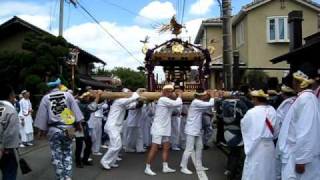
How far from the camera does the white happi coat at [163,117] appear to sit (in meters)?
11.8

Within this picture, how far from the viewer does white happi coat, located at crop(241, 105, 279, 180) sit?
6922 mm

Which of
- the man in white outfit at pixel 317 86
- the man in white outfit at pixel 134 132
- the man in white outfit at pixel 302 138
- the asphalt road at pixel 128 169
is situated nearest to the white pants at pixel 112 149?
the asphalt road at pixel 128 169

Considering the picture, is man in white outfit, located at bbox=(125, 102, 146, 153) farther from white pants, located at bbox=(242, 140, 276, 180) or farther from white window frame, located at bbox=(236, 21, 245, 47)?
white window frame, located at bbox=(236, 21, 245, 47)

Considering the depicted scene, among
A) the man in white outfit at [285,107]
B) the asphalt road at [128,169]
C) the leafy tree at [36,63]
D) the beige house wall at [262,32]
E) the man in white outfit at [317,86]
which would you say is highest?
the beige house wall at [262,32]

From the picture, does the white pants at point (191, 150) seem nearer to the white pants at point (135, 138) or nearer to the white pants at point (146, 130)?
the white pants at point (135, 138)

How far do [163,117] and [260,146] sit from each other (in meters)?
5.05

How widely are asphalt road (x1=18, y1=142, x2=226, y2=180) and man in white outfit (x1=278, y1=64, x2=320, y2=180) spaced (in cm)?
→ 495

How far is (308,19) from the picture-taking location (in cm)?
3328

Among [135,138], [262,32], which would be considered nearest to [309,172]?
[135,138]

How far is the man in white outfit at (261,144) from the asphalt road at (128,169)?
3.89 meters

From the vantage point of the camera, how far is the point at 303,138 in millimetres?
5730

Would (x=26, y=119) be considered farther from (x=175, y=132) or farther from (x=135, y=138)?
(x=175, y=132)

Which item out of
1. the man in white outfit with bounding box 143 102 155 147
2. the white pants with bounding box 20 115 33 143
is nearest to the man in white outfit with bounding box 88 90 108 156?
the man in white outfit with bounding box 143 102 155 147

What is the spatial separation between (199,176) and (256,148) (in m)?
4.23
